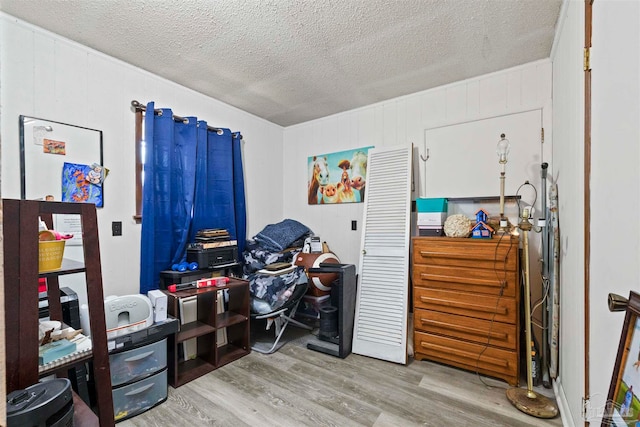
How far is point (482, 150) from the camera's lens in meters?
2.66

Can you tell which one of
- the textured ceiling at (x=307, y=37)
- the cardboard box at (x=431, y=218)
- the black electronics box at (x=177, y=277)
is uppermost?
the textured ceiling at (x=307, y=37)

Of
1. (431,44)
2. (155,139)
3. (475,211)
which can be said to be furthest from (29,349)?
(475,211)

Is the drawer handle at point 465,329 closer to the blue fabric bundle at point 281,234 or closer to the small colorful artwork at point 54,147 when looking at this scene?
the blue fabric bundle at point 281,234

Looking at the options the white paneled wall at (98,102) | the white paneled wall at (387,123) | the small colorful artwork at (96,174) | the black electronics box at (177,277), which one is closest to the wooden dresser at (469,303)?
the white paneled wall at (387,123)

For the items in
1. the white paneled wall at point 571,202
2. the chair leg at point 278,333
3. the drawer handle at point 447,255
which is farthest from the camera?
the chair leg at point 278,333

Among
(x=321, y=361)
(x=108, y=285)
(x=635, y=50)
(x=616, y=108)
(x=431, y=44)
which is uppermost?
(x=431, y=44)

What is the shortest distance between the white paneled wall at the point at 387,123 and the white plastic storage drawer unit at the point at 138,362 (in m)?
2.00

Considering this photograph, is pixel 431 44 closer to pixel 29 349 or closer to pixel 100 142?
pixel 100 142

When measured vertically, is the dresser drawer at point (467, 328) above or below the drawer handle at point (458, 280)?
below

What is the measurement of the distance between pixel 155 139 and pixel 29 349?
1878 mm

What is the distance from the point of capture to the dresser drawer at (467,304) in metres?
2.17

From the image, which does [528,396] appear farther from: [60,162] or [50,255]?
[60,162]

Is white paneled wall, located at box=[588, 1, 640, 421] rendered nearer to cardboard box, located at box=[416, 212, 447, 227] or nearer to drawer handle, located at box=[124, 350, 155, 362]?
cardboard box, located at box=[416, 212, 447, 227]

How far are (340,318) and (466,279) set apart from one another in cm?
106
